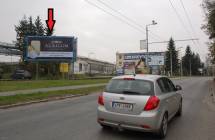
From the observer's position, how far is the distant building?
301 feet

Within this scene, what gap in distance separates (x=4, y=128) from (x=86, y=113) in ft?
11.1

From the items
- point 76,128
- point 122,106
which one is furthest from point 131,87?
point 76,128

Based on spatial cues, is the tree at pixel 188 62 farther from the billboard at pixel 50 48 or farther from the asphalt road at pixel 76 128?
the asphalt road at pixel 76 128

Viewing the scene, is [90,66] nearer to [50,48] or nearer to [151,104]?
[50,48]

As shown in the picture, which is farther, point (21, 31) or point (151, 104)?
point (21, 31)

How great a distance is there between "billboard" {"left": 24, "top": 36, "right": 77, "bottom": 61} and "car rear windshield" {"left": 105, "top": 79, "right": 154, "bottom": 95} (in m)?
39.9

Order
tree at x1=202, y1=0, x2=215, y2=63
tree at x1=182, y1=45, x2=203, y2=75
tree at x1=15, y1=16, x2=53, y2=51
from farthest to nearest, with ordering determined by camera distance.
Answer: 1. tree at x1=182, y1=45, x2=203, y2=75
2. tree at x1=15, y1=16, x2=53, y2=51
3. tree at x1=202, y1=0, x2=215, y2=63

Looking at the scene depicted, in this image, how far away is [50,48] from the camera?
4581 centimetres

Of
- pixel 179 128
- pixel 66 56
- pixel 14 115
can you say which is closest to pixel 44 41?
pixel 66 56

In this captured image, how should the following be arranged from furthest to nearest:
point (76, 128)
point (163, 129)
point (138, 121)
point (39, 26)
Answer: point (39, 26) < point (76, 128) < point (163, 129) < point (138, 121)

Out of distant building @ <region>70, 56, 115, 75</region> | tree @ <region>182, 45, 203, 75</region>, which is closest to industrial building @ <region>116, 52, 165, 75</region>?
distant building @ <region>70, 56, 115, 75</region>

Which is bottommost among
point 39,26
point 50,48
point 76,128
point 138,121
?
point 76,128

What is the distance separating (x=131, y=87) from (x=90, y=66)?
98.6 metres

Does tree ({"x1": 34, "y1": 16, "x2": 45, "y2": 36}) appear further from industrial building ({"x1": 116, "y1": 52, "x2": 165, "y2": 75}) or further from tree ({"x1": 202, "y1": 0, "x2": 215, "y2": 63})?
tree ({"x1": 202, "y1": 0, "x2": 215, "y2": 63})
